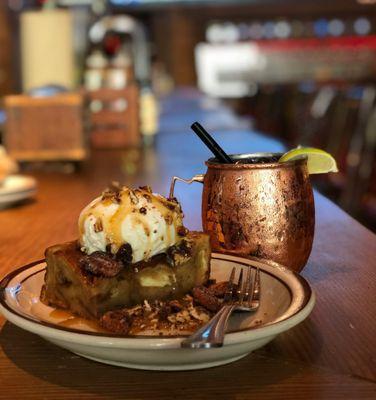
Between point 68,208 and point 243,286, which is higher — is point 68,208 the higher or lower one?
the lower one

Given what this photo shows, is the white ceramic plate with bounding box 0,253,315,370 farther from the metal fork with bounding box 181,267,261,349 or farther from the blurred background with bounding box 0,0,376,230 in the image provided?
the blurred background with bounding box 0,0,376,230

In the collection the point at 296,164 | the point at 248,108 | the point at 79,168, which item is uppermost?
the point at 296,164

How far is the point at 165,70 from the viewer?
9.47 meters

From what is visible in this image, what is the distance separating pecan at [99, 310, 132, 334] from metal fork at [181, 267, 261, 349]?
83mm

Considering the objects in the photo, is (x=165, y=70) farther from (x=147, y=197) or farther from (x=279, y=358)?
(x=279, y=358)

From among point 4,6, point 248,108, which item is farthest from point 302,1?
point 4,6

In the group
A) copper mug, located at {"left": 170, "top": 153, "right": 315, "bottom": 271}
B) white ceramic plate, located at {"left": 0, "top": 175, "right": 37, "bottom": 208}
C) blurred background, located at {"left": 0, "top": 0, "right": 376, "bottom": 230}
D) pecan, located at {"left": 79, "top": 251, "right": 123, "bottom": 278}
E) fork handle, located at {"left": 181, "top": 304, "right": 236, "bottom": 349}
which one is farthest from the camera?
blurred background, located at {"left": 0, "top": 0, "right": 376, "bottom": 230}

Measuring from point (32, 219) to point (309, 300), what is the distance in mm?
757

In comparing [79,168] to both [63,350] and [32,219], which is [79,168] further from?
[63,350]

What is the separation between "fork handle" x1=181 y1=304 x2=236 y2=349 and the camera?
475 mm

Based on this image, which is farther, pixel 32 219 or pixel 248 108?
pixel 248 108

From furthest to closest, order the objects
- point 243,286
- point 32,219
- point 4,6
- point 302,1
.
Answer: point 302,1 < point 4,6 < point 32,219 < point 243,286

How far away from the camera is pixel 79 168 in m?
1.90

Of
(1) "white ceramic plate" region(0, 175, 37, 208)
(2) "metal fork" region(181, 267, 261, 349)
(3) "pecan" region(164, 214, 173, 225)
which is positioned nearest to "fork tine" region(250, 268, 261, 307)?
(2) "metal fork" region(181, 267, 261, 349)
